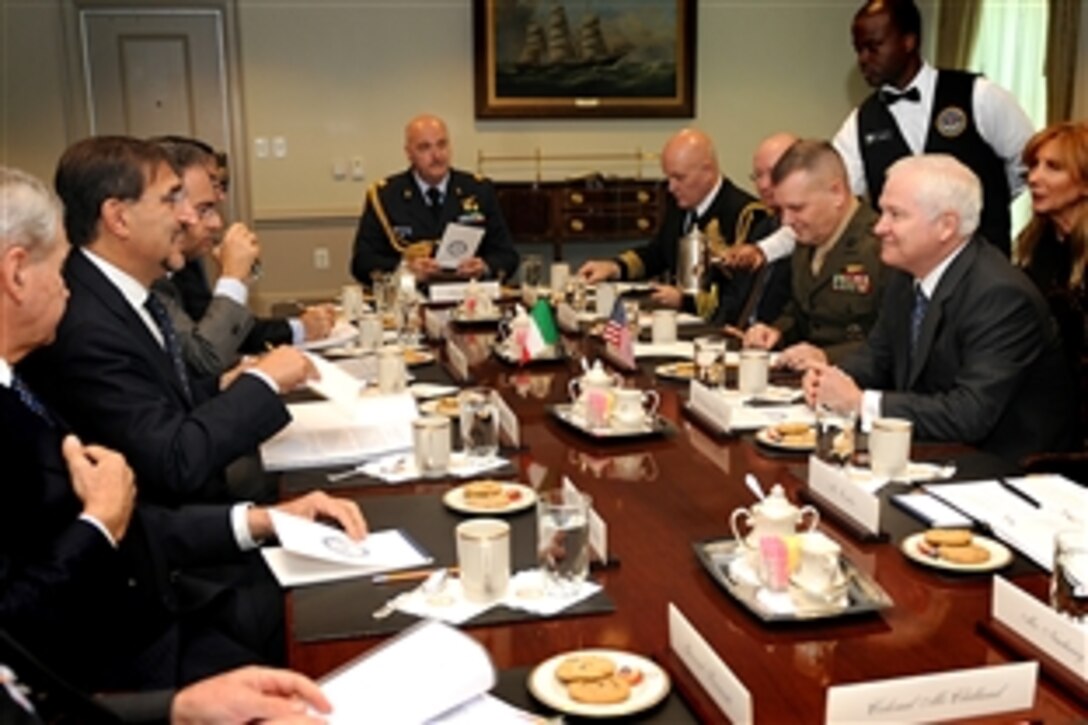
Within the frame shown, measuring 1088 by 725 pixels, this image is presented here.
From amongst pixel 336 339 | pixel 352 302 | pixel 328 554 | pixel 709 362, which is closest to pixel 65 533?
pixel 328 554

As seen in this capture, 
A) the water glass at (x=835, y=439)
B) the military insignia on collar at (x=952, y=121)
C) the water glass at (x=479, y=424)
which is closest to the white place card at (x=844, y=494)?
the water glass at (x=835, y=439)

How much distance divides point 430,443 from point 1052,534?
106 centimetres

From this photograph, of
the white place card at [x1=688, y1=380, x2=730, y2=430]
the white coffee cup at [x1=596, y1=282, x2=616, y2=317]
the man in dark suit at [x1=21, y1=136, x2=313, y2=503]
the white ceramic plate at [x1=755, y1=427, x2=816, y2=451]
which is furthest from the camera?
the white coffee cup at [x1=596, y1=282, x2=616, y2=317]

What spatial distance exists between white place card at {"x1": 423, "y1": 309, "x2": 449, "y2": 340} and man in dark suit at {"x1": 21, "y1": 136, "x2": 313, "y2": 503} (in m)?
1.31

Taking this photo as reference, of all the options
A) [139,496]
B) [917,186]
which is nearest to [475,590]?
[139,496]

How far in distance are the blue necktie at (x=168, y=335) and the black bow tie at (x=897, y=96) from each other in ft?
10.2

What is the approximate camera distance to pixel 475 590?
1.48 metres

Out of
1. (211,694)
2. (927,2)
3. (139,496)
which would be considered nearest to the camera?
(211,694)

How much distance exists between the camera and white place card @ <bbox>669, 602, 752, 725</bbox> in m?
1.13

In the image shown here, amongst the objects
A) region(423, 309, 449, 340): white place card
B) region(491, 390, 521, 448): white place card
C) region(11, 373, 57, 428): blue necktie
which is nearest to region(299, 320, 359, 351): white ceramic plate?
region(423, 309, 449, 340): white place card

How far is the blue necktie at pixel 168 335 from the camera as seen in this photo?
7.28 ft

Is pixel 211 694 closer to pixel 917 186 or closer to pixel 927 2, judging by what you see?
pixel 917 186

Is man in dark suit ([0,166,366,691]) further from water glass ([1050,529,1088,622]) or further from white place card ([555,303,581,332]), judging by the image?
white place card ([555,303,581,332])

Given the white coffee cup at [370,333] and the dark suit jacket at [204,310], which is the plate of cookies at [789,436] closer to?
the white coffee cup at [370,333]
